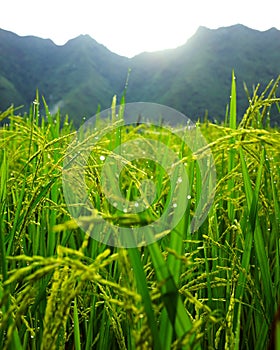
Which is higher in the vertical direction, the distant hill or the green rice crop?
the distant hill

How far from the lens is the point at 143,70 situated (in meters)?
148

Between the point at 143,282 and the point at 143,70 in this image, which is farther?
the point at 143,70

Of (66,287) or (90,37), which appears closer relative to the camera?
(66,287)

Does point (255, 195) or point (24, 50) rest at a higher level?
point (24, 50)

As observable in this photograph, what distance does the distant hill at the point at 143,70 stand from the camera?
117m

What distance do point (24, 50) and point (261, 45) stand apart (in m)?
92.8

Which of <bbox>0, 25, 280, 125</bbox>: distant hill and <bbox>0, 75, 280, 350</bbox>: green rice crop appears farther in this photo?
<bbox>0, 25, 280, 125</bbox>: distant hill

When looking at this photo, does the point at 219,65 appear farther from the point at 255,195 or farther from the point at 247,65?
the point at 255,195

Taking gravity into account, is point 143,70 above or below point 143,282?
above

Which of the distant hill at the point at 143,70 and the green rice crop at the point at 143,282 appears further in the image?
the distant hill at the point at 143,70

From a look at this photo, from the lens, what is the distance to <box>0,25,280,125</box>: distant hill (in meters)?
117

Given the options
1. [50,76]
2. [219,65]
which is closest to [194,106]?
[219,65]

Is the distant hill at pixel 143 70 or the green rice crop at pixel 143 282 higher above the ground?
the distant hill at pixel 143 70

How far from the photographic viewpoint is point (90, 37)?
175 m
